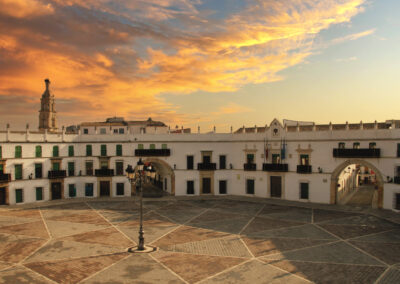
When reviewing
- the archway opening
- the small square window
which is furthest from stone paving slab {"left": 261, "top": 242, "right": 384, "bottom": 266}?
the archway opening

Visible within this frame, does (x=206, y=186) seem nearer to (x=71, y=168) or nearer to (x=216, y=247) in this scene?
(x=71, y=168)

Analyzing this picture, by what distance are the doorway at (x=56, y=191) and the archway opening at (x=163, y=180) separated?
9835 millimetres

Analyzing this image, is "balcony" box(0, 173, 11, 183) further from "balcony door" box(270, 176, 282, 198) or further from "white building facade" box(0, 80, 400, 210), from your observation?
"balcony door" box(270, 176, 282, 198)

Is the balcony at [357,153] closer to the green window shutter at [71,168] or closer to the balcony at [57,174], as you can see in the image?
the green window shutter at [71,168]

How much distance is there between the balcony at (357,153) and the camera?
116 ft

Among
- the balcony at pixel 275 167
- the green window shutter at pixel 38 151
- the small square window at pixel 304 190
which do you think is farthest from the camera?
the green window shutter at pixel 38 151

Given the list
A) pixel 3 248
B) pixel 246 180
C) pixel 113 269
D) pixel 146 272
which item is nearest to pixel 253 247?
pixel 146 272

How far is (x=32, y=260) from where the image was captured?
21.2m

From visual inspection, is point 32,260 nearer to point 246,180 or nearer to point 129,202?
point 129,202

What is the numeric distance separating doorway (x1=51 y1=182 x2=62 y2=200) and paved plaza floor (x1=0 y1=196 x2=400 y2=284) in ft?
17.1

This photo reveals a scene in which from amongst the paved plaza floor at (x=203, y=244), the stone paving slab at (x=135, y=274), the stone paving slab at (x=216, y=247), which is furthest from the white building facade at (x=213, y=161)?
the stone paving slab at (x=135, y=274)

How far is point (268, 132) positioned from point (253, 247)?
21.4 meters

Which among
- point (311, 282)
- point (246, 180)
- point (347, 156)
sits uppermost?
point (347, 156)

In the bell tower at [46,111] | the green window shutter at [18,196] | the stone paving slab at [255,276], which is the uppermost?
the bell tower at [46,111]
